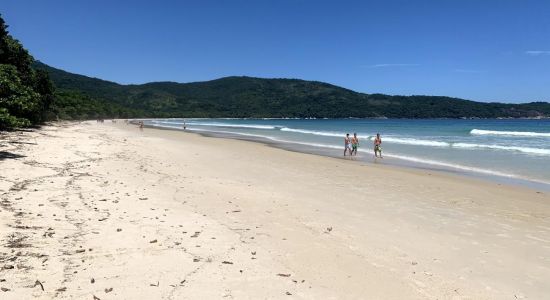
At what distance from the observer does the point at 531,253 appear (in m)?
6.86

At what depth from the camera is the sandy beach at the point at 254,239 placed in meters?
4.92

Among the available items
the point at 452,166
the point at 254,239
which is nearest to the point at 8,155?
the point at 254,239

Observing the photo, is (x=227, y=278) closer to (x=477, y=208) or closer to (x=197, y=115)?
(x=477, y=208)

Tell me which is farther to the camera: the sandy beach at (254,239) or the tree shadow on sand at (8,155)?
the tree shadow on sand at (8,155)

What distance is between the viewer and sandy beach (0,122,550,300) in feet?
16.1

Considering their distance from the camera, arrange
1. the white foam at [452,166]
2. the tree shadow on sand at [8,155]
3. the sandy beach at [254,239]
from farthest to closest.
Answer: the white foam at [452,166] < the tree shadow on sand at [8,155] < the sandy beach at [254,239]

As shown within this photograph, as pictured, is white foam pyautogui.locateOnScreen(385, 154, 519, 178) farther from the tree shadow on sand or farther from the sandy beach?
the tree shadow on sand

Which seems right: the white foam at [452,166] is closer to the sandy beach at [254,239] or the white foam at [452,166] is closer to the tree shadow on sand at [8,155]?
the sandy beach at [254,239]

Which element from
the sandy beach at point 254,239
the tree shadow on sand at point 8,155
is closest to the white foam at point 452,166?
the sandy beach at point 254,239

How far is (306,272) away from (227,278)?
1.04m

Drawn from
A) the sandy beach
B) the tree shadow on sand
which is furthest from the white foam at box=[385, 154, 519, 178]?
the tree shadow on sand

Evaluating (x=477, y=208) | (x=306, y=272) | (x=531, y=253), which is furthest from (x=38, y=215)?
(x=477, y=208)

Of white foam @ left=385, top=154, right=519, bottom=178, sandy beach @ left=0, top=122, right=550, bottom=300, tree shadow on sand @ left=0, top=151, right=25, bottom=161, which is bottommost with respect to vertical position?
white foam @ left=385, top=154, right=519, bottom=178

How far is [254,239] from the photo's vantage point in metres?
6.82
